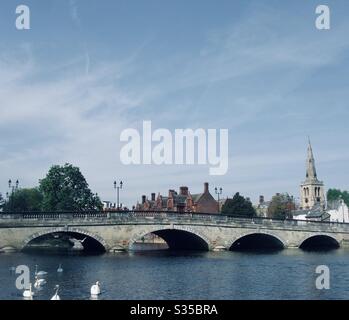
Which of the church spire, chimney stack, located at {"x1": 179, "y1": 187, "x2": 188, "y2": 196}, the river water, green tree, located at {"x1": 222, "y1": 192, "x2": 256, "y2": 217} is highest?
the church spire

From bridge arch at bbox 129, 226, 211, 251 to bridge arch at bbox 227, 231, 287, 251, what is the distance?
6.49 metres

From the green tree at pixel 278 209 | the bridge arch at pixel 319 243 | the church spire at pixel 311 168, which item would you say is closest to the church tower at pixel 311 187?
the church spire at pixel 311 168

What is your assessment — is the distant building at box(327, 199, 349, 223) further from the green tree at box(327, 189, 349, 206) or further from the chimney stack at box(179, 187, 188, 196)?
the green tree at box(327, 189, 349, 206)

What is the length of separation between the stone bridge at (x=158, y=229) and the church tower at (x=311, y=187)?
53.7 meters

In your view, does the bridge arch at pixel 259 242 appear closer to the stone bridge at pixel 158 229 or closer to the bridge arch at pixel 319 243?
the stone bridge at pixel 158 229

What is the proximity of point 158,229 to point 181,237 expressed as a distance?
13643 mm

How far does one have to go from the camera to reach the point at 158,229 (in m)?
61.1

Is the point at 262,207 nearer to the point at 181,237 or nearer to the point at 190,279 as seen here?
the point at 181,237

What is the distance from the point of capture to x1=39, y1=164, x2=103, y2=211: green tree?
84.8m

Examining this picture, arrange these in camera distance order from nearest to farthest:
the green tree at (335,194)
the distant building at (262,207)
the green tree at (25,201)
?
the green tree at (25,201) → the distant building at (262,207) → the green tree at (335,194)

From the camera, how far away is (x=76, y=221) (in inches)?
2258

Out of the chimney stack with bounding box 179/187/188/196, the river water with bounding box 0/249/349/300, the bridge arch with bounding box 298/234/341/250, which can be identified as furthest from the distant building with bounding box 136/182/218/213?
the river water with bounding box 0/249/349/300

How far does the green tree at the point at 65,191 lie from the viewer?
3337 inches
